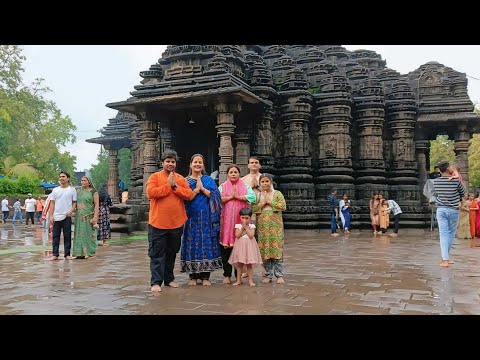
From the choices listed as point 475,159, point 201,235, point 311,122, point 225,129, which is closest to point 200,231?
point 201,235

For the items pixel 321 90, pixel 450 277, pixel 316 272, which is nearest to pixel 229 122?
pixel 321 90

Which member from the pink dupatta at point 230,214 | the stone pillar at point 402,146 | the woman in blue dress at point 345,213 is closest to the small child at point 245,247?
the pink dupatta at point 230,214

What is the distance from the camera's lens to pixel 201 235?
228 inches

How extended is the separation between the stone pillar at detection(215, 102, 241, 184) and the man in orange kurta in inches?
277

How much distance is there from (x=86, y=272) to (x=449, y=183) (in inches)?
226

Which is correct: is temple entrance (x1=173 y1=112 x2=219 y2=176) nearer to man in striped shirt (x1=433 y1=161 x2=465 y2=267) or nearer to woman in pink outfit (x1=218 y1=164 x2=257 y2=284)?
man in striped shirt (x1=433 y1=161 x2=465 y2=267)

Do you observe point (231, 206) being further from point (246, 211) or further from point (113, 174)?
point (113, 174)

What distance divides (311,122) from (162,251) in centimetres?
1171

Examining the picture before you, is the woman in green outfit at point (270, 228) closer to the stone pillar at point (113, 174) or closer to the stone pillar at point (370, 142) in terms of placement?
the stone pillar at point (370, 142)

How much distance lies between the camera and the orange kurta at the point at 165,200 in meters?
5.50

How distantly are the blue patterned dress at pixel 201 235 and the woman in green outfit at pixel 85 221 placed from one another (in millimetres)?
3404

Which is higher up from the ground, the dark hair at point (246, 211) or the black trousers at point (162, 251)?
the dark hair at point (246, 211)

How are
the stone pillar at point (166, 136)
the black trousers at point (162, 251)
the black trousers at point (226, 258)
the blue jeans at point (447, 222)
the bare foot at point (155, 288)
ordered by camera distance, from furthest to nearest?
the stone pillar at point (166, 136), the blue jeans at point (447, 222), the black trousers at point (226, 258), the black trousers at point (162, 251), the bare foot at point (155, 288)

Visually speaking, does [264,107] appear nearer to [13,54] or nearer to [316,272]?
[316,272]
